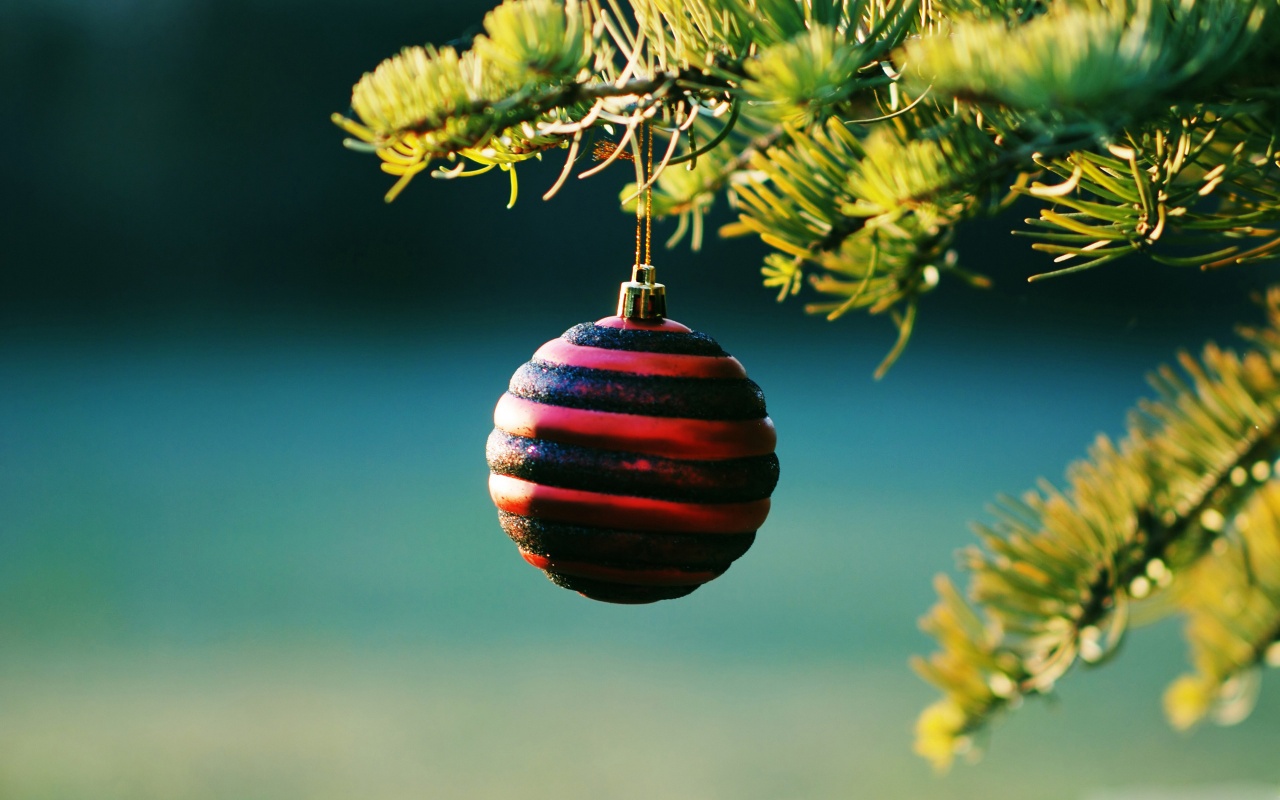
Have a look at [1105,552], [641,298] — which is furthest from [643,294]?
[1105,552]

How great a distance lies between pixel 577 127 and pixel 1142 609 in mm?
105

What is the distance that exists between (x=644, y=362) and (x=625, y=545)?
35 millimetres

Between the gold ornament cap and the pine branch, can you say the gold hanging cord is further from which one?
the pine branch

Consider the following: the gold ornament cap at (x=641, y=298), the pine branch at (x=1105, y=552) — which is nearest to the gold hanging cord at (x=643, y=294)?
the gold ornament cap at (x=641, y=298)

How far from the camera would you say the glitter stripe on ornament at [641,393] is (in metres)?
0.21

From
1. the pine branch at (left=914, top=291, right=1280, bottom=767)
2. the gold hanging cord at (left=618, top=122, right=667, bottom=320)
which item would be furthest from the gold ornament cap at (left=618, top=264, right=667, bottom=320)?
the pine branch at (left=914, top=291, right=1280, bottom=767)

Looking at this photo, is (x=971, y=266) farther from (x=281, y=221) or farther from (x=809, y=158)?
(x=809, y=158)

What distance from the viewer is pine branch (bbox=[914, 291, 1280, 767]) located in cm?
14

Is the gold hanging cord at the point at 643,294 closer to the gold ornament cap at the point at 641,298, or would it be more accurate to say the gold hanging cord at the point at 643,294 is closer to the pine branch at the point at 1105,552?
the gold ornament cap at the point at 641,298

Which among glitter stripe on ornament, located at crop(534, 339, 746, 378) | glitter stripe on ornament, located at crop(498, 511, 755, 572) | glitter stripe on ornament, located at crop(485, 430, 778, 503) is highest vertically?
glitter stripe on ornament, located at crop(534, 339, 746, 378)

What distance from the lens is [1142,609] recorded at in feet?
0.47

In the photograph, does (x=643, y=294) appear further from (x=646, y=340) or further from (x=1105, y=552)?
(x=1105, y=552)

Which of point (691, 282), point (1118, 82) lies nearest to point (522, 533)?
point (1118, 82)

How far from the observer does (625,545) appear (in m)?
0.21
